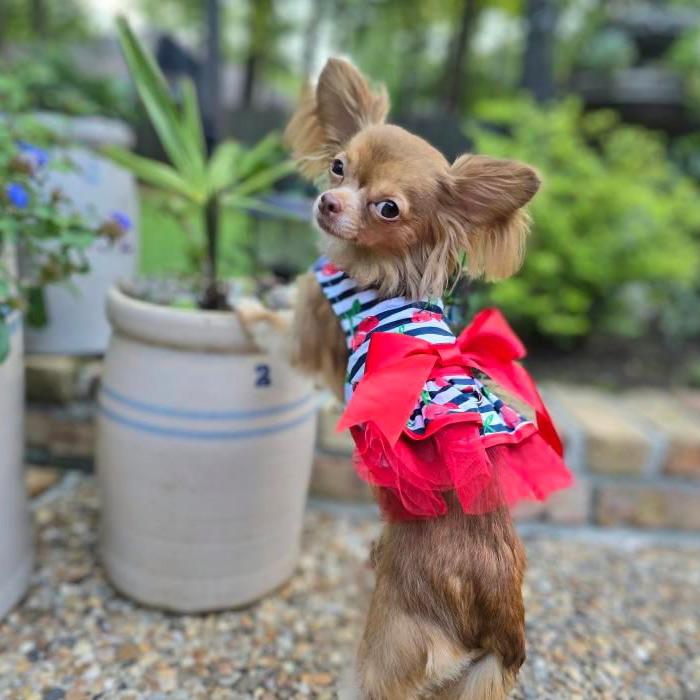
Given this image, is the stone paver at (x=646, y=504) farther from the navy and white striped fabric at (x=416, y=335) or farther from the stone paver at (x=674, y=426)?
the navy and white striped fabric at (x=416, y=335)

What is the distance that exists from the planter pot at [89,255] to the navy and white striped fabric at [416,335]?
1098mm

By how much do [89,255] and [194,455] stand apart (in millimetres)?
929

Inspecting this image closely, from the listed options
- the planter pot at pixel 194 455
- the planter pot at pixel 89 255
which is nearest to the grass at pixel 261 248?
the planter pot at pixel 89 255

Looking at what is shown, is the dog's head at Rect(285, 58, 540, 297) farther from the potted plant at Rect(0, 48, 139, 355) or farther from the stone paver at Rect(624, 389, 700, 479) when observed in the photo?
the stone paver at Rect(624, 389, 700, 479)

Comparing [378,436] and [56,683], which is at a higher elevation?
[378,436]

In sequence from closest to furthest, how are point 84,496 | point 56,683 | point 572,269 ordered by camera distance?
point 56,683 → point 84,496 → point 572,269

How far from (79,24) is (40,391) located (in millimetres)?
7601

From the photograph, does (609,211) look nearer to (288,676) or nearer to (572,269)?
(572,269)

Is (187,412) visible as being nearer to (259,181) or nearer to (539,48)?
(259,181)

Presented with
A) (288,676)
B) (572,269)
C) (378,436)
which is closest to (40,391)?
(288,676)

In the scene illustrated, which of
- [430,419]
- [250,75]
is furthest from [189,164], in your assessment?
[250,75]

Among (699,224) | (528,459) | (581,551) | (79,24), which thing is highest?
(79,24)

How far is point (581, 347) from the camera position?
305 cm

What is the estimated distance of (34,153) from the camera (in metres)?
1.70
